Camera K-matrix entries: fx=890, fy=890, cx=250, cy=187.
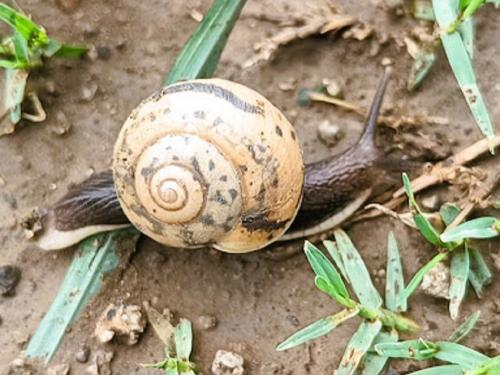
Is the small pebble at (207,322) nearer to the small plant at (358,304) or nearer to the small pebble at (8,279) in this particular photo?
the small plant at (358,304)

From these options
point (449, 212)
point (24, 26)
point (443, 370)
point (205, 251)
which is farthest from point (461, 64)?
point (24, 26)

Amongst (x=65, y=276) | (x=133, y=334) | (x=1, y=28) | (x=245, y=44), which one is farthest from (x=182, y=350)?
(x=1, y=28)

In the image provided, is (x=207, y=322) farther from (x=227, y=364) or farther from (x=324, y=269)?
(x=324, y=269)

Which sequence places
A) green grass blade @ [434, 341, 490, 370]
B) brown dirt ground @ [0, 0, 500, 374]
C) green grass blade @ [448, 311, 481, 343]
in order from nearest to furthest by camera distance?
1. green grass blade @ [434, 341, 490, 370]
2. green grass blade @ [448, 311, 481, 343]
3. brown dirt ground @ [0, 0, 500, 374]

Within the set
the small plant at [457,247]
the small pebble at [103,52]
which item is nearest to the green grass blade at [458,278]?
the small plant at [457,247]

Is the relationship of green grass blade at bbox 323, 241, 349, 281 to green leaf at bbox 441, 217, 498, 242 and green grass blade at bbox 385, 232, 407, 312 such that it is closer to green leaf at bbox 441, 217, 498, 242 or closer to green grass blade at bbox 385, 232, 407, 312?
green grass blade at bbox 385, 232, 407, 312

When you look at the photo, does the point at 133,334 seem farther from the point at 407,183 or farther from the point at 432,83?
the point at 432,83

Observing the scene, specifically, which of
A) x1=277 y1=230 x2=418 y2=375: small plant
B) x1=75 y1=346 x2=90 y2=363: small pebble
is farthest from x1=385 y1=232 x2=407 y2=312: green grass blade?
x1=75 y1=346 x2=90 y2=363: small pebble
